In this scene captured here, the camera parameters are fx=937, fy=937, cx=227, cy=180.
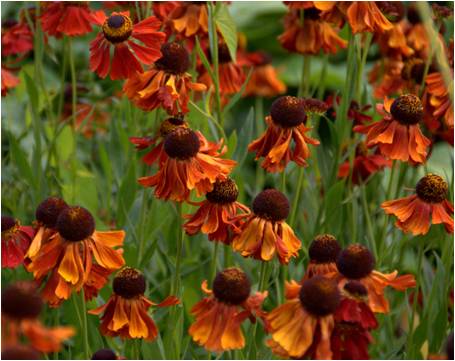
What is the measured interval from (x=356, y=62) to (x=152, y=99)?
35 cm

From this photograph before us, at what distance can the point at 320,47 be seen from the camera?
1491mm

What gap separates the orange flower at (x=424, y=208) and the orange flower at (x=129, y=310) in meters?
0.30

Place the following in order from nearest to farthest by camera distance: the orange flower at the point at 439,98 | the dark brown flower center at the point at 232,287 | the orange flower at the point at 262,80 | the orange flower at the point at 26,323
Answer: the orange flower at the point at 26,323 < the dark brown flower center at the point at 232,287 < the orange flower at the point at 439,98 < the orange flower at the point at 262,80

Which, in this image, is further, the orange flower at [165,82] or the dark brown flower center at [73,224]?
the orange flower at [165,82]

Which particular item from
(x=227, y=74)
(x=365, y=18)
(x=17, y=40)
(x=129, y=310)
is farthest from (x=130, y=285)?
(x=17, y=40)

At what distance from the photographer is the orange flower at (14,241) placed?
108cm

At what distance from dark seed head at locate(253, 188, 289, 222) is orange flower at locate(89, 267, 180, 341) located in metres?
0.13

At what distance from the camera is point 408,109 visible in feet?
3.84

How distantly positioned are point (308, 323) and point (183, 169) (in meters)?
0.34

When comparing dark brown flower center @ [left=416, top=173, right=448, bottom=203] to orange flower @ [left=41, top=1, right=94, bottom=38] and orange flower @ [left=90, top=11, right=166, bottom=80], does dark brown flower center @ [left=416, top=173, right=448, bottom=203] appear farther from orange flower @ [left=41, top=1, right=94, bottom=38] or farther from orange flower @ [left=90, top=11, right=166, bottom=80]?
orange flower @ [left=41, top=1, right=94, bottom=38]

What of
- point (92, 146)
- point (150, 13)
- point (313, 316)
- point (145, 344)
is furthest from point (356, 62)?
point (92, 146)

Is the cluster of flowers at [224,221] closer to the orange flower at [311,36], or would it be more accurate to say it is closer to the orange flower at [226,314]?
the orange flower at [226,314]

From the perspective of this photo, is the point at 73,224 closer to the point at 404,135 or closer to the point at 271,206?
the point at 271,206

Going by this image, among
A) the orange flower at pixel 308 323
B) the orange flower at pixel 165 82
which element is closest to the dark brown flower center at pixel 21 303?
the orange flower at pixel 308 323
